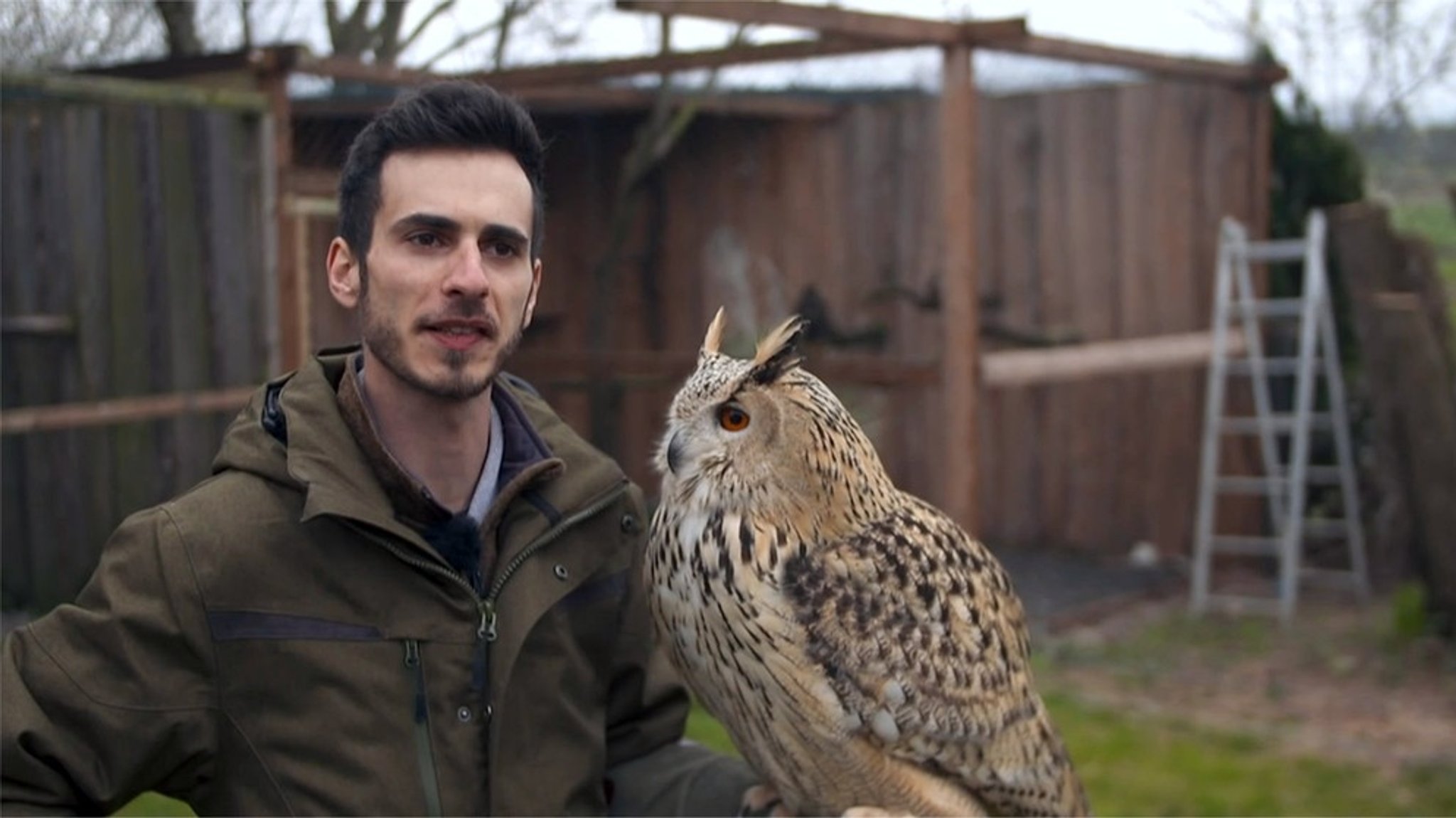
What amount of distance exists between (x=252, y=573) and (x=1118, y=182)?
625cm

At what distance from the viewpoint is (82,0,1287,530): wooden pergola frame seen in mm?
4688

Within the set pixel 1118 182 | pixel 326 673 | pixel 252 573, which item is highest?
pixel 1118 182

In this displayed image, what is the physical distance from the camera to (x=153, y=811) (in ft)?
13.2

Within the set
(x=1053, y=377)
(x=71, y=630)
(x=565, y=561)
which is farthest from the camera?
(x=1053, y=377)

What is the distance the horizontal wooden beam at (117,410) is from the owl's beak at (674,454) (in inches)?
99.8

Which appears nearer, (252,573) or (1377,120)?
(252,573)

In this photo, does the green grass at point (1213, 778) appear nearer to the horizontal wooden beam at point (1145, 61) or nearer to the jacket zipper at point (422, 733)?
the horizontal wooden beam at point (1145, 61)

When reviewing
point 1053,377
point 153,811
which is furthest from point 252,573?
point 1053,377

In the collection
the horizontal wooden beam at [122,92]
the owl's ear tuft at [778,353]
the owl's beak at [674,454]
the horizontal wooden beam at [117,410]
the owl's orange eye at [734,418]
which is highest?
the horizontal wooden beam at [122,92]

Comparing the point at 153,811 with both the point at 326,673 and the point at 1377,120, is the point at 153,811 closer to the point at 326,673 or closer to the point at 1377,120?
the point at 326,673

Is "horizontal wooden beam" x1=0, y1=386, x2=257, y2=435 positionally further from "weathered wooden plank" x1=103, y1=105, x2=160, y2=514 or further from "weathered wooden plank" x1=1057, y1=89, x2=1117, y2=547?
"weathered wooden plank" x1=1057, y1=89, x2=1117, y2=547

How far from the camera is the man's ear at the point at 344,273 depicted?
2.13m

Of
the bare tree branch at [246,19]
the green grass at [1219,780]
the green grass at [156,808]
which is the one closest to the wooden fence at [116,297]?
the bare tree branch at [246,19]

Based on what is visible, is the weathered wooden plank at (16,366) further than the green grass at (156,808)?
Yes
